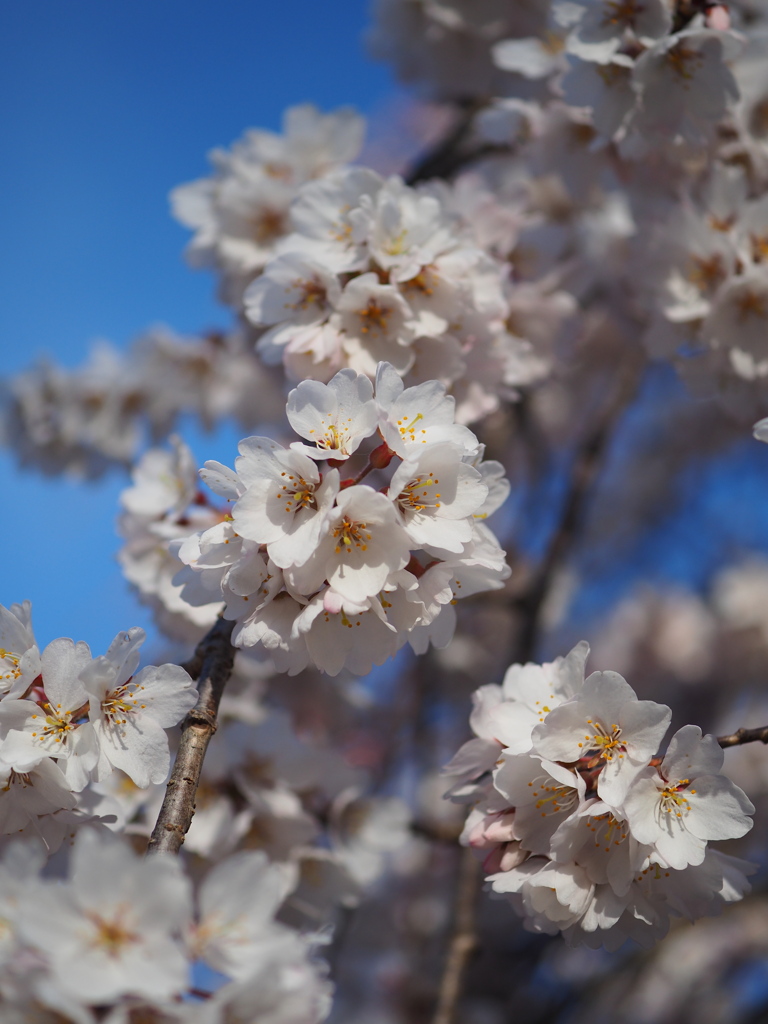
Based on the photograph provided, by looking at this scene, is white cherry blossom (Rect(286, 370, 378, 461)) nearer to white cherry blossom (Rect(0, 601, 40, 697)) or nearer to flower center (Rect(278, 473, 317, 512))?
flower center (Rect(278, 473, 317, 512))

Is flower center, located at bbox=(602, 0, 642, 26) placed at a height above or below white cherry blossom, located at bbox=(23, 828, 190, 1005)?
above

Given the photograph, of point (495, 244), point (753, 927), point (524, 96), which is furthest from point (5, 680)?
point (753, 927)

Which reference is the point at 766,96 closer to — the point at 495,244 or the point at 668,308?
the point at 668,308

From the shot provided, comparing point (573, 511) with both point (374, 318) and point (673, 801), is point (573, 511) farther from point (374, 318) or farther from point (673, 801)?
point (673, 801)

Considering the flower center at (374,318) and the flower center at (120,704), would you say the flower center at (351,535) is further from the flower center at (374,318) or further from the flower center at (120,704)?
the flower center at (374,318)

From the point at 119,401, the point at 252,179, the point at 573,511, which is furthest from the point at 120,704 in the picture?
the point at 573,511

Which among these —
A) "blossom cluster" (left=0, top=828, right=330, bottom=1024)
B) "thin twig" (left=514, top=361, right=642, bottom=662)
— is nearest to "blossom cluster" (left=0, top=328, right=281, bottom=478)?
"thin twig" (left=514, top=361, right=642, bottom=662)
